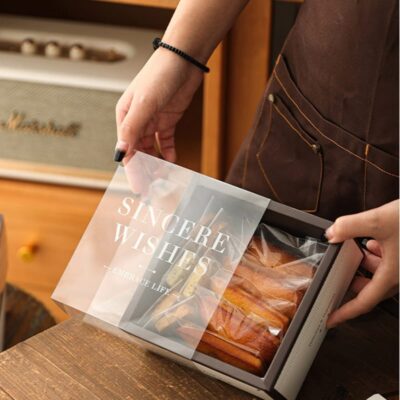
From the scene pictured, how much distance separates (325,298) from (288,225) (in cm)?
8

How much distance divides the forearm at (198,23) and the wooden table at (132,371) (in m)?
0.38

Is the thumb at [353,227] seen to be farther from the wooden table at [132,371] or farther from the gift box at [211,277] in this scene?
the wooden table at [132,371]

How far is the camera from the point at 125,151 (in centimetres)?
91

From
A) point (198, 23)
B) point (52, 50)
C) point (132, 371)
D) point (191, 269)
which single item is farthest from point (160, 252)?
point (52, 50)

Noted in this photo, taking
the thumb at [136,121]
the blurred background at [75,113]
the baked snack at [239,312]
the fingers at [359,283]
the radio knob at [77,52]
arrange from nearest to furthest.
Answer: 1. the baked snack at [239,312]
2. the fingers at [359,283]
3. the thumb at [136,121]
4. the blurred background at [75,113]
5. the radio knob at [77,52]

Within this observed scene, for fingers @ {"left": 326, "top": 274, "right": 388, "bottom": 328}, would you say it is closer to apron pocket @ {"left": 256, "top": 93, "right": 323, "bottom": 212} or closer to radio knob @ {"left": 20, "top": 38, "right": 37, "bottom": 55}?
apron pocket @ {"left": 256, "top": 93, "right": 323, "bottom": 212}

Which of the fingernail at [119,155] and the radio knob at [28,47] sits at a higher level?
the fingernail at [119,155]

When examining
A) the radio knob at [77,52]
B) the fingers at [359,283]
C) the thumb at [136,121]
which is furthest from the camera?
the radio knob at [77,52]

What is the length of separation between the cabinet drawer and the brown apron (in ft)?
2.49

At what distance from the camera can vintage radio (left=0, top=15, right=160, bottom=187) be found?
1678 mm

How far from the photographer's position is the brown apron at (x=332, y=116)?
0.91 m

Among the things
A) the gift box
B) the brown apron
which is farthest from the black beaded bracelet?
the gift box

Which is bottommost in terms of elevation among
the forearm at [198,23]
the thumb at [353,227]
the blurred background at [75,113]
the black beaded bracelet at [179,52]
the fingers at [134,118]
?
the blurred background at [75,113]

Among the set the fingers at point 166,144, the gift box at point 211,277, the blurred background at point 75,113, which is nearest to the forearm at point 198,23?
the fingers at point 166,144
